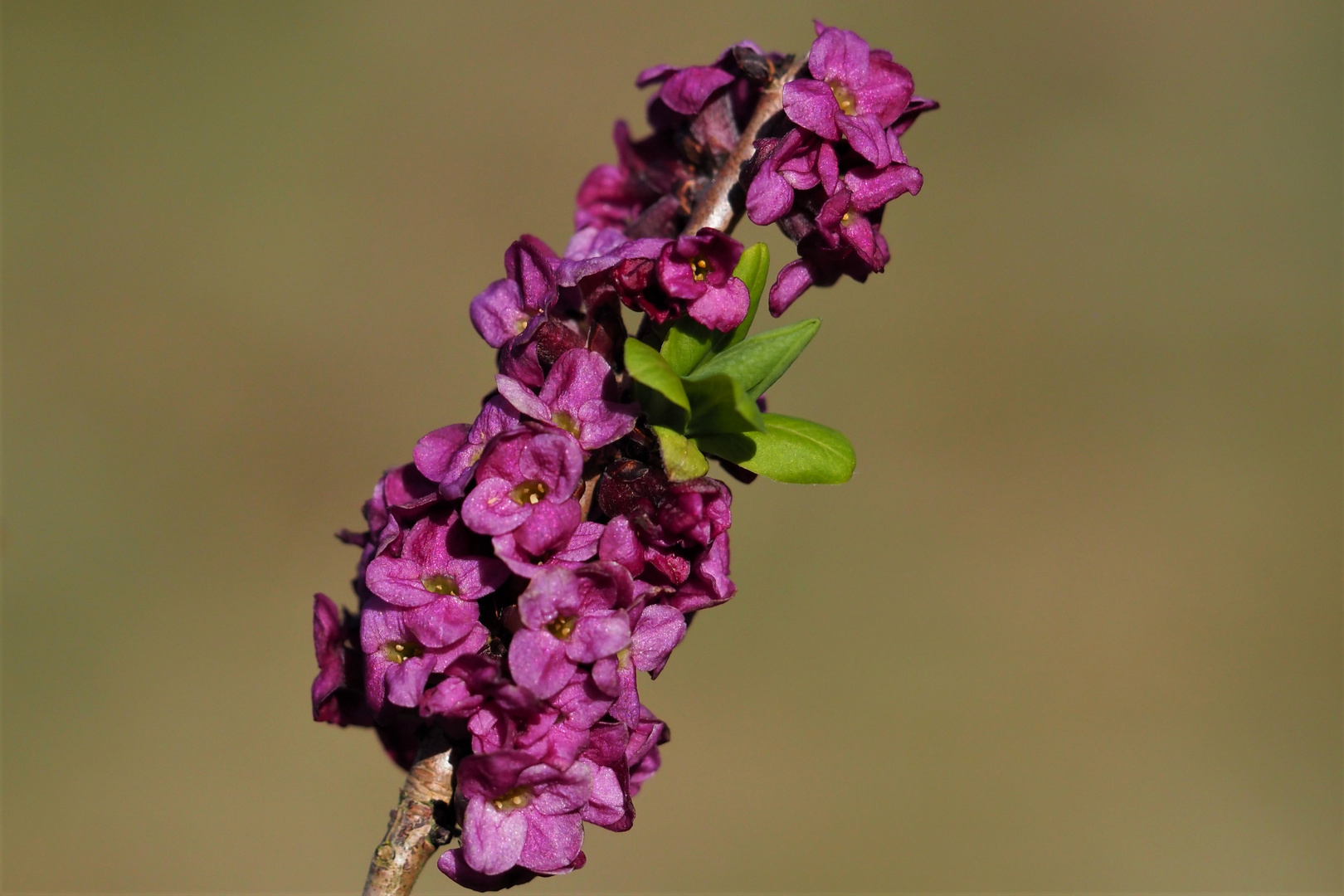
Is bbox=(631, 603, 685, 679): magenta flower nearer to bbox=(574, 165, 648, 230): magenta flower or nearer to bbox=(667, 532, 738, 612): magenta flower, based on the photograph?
bbox=(667, 532, 738, 612): magenta flower

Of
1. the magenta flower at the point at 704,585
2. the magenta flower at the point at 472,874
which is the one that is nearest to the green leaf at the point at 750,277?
the magenta flower at the point at 704,585

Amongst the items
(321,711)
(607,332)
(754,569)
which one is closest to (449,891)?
(754,569)

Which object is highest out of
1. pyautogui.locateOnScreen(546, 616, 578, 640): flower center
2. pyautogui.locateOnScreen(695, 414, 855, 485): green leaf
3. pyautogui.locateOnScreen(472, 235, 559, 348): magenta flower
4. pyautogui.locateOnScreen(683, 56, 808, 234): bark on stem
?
pyautogui.locateOnScreen(683, 56, 808, 234): bark on stem

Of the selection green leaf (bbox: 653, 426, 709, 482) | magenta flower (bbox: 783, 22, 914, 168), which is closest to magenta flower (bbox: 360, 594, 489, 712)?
green leaf (bbox: 653, 426, 709, 482)

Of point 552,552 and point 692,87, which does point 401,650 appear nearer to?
point 552,552

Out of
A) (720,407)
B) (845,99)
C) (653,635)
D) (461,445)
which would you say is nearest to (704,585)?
(653,635)

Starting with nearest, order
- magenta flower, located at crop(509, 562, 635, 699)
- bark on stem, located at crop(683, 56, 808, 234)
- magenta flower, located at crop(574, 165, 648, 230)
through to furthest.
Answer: magenta flower, located at crop(509, 562, 635, 699) < bark on stem, located at crop(683, 56, 808, 234) < magenta flower, located at crop(574, 165, 648, 230)

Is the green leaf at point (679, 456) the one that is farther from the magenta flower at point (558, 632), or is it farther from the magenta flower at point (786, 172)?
the magenta flower at point (786, 172)
